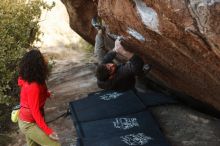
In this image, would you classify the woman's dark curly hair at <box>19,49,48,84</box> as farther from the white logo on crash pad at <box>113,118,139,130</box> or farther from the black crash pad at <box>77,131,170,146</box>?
the white logo on crash pad at <box>113,118,139,130</box>

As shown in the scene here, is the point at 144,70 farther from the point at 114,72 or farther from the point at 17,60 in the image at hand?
the point at 17,60

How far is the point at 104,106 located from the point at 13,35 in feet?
9.14

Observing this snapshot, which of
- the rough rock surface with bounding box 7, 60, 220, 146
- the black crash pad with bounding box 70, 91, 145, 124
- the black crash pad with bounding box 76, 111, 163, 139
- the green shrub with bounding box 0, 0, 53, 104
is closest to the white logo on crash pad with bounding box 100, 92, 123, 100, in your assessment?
the black crash pad with bounding box 70, 91, 145, 124

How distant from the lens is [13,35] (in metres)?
10.8

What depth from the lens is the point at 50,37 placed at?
21.4m

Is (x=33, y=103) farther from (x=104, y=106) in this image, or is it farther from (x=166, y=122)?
(x=166, y=122)

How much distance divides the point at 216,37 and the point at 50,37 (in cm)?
1647

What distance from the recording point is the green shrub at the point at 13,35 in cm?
1005

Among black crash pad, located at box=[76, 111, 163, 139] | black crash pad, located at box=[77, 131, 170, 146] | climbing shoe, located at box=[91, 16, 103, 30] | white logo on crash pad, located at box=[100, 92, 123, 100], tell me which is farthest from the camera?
climbing shoe, located at box=[91, 16, 103, 30]

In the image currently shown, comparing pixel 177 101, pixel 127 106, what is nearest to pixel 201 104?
pixel 177 101

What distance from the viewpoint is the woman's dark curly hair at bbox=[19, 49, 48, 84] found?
6.59 metres

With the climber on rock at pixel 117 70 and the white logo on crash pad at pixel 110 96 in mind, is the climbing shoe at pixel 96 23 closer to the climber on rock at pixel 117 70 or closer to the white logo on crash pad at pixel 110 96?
the white logo on crash pad at pixel 110 96

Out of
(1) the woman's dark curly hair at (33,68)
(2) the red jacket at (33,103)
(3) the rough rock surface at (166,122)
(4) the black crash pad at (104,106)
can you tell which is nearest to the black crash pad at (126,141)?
(3) the rough rock surface at (166,122)

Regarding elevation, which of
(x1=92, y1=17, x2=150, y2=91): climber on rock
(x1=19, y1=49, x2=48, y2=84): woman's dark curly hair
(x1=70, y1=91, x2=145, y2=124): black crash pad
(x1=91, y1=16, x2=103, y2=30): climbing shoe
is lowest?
(x1=70, y1=91, x2=145, y2=124): black crash pad
